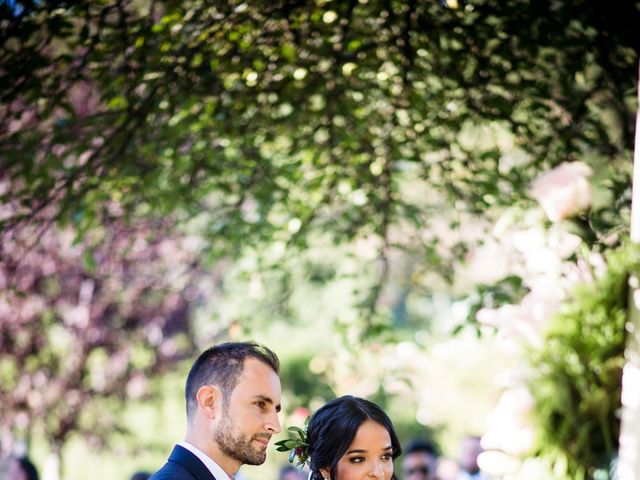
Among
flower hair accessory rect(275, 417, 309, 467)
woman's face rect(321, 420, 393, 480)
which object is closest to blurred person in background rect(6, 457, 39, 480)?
flower hair accessory rect(275, 417, 309, 467)

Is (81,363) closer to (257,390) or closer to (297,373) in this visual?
(297,373)

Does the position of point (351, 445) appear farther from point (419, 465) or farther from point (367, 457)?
point (419, 465)

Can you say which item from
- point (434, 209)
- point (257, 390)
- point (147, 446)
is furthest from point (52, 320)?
point (257, 390)

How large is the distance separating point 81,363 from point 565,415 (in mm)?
7891

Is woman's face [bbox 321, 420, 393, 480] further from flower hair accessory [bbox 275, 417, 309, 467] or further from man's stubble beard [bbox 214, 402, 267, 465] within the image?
man's stubble beard [bbox 214, 402, 267, 465]

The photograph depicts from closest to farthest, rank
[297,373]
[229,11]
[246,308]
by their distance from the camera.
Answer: [229,11], [246,308], [297,373]

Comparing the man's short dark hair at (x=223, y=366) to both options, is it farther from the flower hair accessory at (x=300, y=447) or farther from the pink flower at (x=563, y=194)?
the pink flower at (x=563, y=194)

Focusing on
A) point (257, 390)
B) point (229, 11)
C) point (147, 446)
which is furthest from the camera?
point (147, 446)

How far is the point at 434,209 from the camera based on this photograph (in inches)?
290

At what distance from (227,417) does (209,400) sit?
0.11 meters

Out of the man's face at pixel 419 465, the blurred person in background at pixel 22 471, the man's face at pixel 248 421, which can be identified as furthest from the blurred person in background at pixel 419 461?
the man's face at pixel 248 421

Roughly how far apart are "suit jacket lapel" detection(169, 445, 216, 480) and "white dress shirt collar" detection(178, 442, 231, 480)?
0.01 m

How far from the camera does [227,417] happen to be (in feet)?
11.5

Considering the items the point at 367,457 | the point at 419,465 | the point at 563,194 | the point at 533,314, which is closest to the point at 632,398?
the point at 533,314
